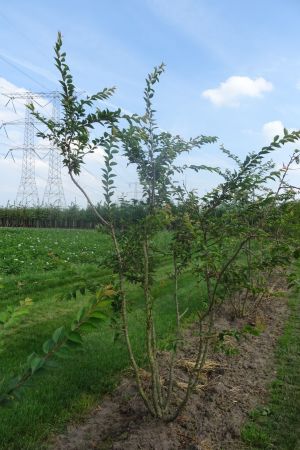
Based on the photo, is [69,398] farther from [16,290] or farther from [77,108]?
[16,290]

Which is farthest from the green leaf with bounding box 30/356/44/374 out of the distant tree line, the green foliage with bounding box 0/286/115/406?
the distant tree line

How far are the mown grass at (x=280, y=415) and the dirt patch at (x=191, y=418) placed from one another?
9cm

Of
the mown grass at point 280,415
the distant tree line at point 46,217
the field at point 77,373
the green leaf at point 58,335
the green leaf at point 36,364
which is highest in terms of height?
the distant tree line at point 46,217

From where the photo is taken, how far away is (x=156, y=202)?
3434 mm

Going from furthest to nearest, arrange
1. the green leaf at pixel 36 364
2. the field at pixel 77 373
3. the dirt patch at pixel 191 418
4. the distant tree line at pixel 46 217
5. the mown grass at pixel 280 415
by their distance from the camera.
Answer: the distant tree line at pixel 46 217 → the mown grass at pixel 280 415 → the field at pixel 77 373 → the dirt patch at pixel 191 418 → the green leaf at pixel 36 364

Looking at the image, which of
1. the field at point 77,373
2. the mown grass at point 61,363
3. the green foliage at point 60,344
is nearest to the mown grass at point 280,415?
the field at point 77,373

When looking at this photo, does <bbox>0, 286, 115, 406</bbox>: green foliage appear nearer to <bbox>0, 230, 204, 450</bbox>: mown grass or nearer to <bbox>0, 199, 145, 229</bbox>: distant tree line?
→ <bbox>0, 230, 204, 450</bbox>: mown grass

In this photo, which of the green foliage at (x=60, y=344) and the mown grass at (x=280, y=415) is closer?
the green foliage at (x=60, y=344)

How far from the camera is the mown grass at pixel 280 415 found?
11.6 feet

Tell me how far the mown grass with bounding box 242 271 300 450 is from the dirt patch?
9 centimetres

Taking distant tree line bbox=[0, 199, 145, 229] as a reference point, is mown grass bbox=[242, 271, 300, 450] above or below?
below

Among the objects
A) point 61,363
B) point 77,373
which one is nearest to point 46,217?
point 77,373

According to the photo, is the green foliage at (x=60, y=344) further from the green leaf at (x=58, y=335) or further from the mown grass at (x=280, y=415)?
the mown grass at (x=280, y=415)

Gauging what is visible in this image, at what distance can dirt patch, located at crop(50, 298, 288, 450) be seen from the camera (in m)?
3.29
